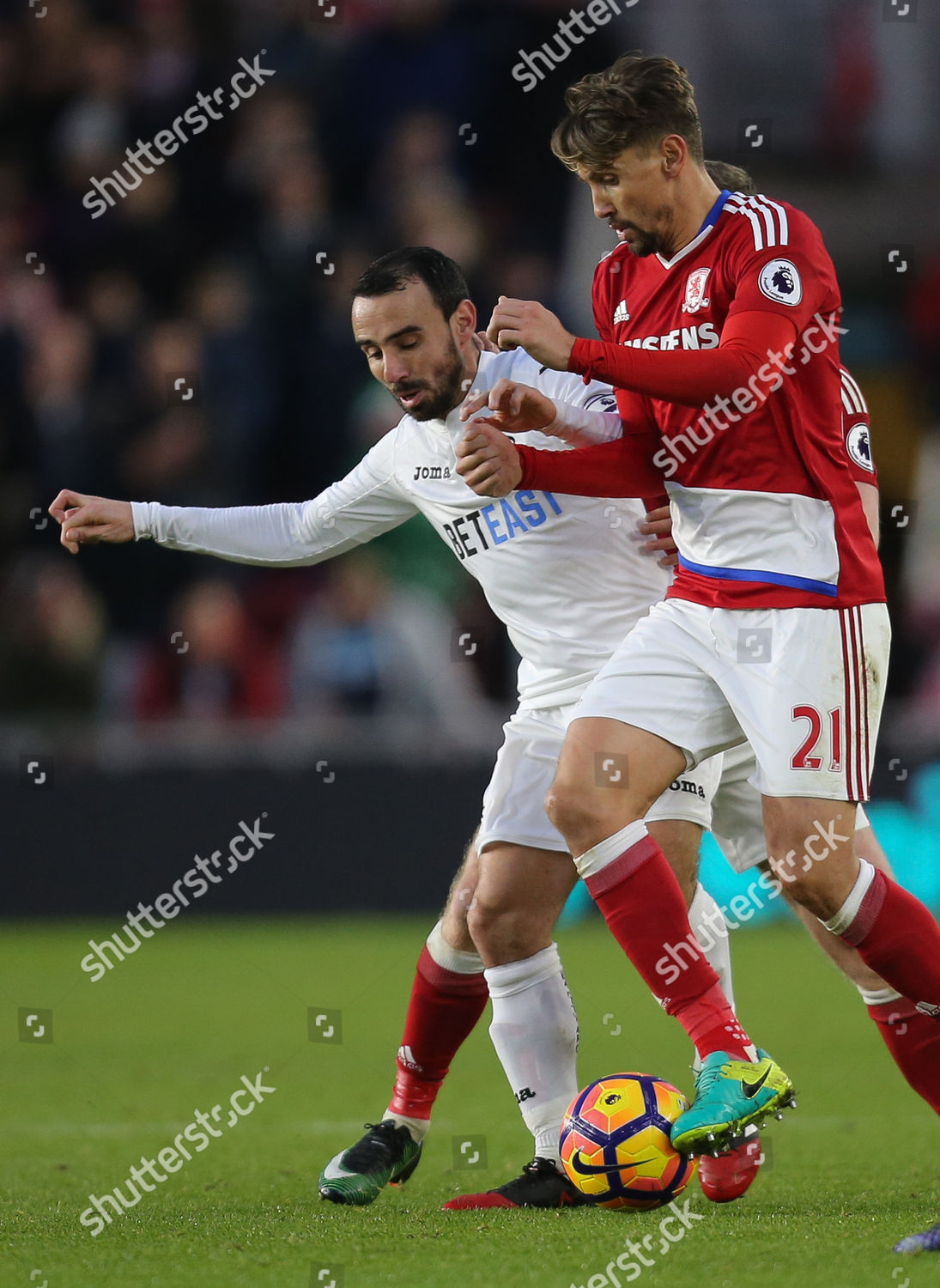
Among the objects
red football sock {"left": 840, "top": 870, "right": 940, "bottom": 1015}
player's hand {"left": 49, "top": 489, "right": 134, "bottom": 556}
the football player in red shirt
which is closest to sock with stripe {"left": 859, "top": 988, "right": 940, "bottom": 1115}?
the football player in red shirt

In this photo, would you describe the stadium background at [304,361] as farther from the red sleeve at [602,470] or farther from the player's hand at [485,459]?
the player's hand at [485,459]

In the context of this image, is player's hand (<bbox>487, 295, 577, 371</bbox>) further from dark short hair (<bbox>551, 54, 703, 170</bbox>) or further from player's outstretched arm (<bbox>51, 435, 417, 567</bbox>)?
player's outstretched arm (<bbox>51, 435, 417, 567</bbox>)

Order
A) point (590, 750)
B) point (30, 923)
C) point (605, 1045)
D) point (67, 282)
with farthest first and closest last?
point (67, 282) < point (30, 923) < point (605, 1045) < point (590, 750)

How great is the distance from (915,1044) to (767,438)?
1.43 metres

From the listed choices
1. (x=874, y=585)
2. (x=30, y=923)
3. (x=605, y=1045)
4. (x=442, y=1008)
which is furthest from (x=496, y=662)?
(x=874, y=585)

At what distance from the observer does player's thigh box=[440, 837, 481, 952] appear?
15.4ft

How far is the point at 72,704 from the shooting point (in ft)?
34.5

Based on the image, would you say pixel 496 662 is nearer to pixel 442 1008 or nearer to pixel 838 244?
pixel 838 244

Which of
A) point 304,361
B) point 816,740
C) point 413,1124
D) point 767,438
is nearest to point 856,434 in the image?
point 767,438

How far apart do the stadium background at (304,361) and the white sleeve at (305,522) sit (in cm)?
522

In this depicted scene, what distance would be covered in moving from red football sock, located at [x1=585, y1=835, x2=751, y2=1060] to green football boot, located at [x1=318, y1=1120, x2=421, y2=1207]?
40.5 inches

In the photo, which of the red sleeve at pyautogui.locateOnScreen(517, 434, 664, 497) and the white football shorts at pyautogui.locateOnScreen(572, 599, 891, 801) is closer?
the white football shorts at pyautogui.locateOnScreen(572, 599, 891, 801)

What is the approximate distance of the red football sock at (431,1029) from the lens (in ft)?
15.7

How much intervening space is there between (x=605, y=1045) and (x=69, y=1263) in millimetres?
3636
